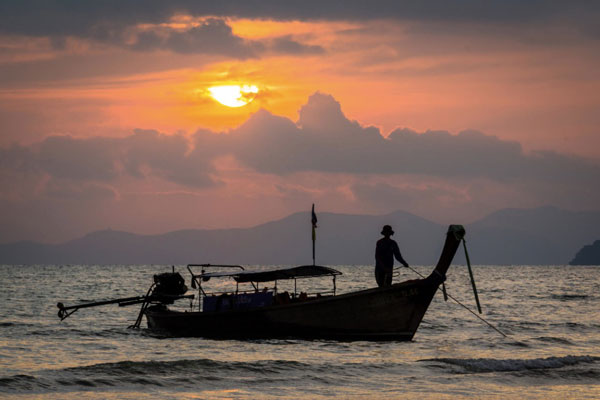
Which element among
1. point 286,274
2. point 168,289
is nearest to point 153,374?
point 286,274

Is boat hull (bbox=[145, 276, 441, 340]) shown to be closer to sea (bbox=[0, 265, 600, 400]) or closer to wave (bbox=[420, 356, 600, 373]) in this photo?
sea (bbox=[0, 265, 600, 400])

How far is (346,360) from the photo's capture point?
23375 millimetres

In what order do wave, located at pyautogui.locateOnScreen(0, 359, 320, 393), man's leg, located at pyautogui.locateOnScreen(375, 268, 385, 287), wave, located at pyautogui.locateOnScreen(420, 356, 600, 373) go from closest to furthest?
1. wave, located at pyautogui.locateOnScreen(0, 359, 320, 393)
2. wave, located at pyautogui.locateOnScreen(420, 356, 600, 373)
3. man's leg, located at pyautogui.locateOnScreen(375, 268, 385, 287)

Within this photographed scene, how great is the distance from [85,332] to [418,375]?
1955 cm

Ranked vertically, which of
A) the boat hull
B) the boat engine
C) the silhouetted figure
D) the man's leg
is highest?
the silhouetted figure

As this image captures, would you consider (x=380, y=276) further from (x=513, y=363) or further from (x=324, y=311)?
(x=513, y=363)

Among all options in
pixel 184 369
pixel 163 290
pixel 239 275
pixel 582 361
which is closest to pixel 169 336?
pixel 163 290

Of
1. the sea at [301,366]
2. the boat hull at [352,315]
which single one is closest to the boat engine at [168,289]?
the sea at [301,366]

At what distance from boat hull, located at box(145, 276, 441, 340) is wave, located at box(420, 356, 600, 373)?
2.53 meters

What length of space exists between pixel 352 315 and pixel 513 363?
543 centimetres

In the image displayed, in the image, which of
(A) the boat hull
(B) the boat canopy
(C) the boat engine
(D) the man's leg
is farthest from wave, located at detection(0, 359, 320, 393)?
(C) the boat engine

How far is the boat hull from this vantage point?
25.4 meters

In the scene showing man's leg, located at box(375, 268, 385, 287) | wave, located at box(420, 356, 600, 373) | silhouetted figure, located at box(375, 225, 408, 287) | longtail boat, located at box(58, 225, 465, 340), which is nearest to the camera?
wave, located at box(420, 356, 600, 373)

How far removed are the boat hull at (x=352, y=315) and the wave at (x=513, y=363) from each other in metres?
2.53
